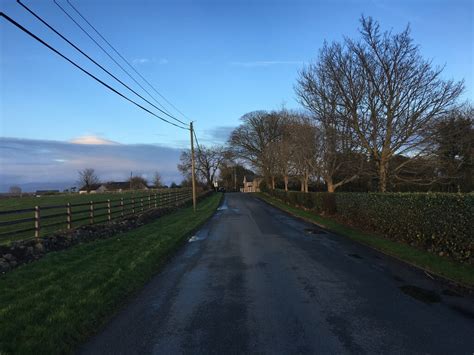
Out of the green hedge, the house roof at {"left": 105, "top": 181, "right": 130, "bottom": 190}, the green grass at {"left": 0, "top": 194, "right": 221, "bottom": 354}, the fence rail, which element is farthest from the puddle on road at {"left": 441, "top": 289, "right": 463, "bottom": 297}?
the house roof at {"left": 105, "top": 181, "right": 130, "bottom": 190}

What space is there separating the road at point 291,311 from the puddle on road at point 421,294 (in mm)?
22

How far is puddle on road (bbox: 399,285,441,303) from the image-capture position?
6.97 metres

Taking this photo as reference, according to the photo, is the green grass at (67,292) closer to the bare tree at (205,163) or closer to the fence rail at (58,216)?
the fence rail at (58,216)

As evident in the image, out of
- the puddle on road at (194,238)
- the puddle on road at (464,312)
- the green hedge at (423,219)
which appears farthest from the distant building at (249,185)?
the puddle on road at (464,312)

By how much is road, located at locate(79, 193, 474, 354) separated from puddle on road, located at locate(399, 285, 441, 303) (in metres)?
0.02

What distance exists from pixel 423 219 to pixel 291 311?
7334 millimetres

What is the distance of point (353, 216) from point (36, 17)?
51.4 feet

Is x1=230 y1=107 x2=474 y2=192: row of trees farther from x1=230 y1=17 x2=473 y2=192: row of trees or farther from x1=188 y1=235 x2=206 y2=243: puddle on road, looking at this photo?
x1=188 y1=235 x2=206 y2=243: puddle on road

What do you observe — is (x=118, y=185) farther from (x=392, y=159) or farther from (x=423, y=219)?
(x=423, y=219)

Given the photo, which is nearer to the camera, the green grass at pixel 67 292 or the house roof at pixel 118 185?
the green grass at pixel 67 292

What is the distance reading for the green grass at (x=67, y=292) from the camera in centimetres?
497

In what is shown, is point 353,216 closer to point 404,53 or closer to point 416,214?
point 416,214

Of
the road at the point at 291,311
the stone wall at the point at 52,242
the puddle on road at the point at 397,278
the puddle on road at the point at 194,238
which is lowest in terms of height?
the puddle on road at the point at 397,278

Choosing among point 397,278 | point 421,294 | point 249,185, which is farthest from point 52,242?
point 249,185
